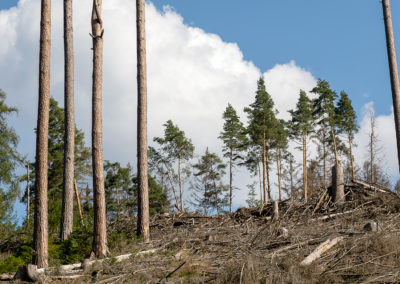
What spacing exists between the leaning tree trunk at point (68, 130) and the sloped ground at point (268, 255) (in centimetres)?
244

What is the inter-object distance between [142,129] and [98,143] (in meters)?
2.56

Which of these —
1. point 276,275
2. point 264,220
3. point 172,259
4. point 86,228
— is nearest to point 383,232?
point 276,275

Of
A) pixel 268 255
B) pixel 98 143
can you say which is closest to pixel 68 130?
pixel 98 143

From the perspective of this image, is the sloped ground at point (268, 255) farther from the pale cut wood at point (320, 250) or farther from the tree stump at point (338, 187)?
the tree stump at point (338, 187)

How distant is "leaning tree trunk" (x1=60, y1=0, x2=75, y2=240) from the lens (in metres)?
15.7

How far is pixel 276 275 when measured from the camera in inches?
276

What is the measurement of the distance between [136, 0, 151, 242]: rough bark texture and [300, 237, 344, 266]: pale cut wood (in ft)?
22.5

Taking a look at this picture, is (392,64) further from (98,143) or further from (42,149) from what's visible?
(42,149)

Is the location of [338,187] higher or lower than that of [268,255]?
higher

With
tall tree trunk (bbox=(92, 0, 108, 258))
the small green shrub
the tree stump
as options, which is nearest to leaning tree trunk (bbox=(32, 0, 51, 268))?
the small green shrub

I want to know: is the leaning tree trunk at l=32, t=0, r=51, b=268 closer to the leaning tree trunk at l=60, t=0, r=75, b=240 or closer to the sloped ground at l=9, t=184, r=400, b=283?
the sloped ground at l=9, t=184, r=400, b=283

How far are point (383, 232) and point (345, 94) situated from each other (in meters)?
31.5

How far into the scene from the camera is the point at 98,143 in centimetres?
1272

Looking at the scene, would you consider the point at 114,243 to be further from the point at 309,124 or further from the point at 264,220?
the point at 309,124
